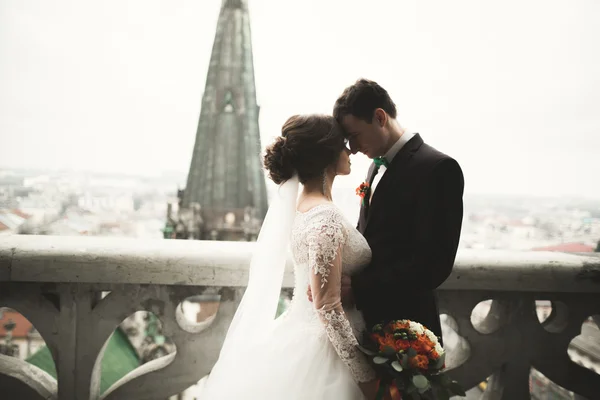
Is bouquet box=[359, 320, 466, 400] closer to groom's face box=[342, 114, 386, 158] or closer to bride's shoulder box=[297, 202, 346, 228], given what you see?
bride's shoulder box=[297, 202, 346, 228]

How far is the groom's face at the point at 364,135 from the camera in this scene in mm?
1574

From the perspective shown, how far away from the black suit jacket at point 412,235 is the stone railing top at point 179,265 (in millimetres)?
414

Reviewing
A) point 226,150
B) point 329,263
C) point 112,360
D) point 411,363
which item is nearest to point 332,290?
point 329,263

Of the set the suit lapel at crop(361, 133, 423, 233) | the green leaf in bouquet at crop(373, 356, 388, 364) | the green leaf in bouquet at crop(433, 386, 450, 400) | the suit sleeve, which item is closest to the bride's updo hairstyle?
the suit lapel at crop(361, 133, 423, 233)

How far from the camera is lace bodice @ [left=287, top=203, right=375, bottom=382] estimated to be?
1.32 m

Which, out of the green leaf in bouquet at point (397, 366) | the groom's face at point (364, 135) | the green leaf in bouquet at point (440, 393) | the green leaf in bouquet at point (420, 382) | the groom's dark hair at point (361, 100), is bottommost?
the green leaf in bouquet at point (440, 393)

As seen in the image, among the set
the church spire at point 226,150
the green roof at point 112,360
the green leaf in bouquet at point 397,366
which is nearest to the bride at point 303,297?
the green leaf in bouquet at point 397,366

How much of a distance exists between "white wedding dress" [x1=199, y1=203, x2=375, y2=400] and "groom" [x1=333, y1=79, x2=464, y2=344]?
93mm

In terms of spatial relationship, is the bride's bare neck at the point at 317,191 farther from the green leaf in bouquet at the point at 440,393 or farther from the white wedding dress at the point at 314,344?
the green leaf in bouquet at the point at 440,393

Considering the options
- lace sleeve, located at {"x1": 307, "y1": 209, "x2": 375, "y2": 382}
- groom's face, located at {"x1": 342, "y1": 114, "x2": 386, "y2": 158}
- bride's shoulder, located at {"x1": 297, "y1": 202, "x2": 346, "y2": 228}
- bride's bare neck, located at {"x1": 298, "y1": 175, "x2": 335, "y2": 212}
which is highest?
groom's face, located at {"x1": 342, "y1": 114, "x2": 386, "y2": 158}

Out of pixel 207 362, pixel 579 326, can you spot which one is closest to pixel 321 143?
pixel 207 362

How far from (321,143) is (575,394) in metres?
1.82

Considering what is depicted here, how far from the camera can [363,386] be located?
4.46 ft

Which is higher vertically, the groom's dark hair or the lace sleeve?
the groom's dark hair
